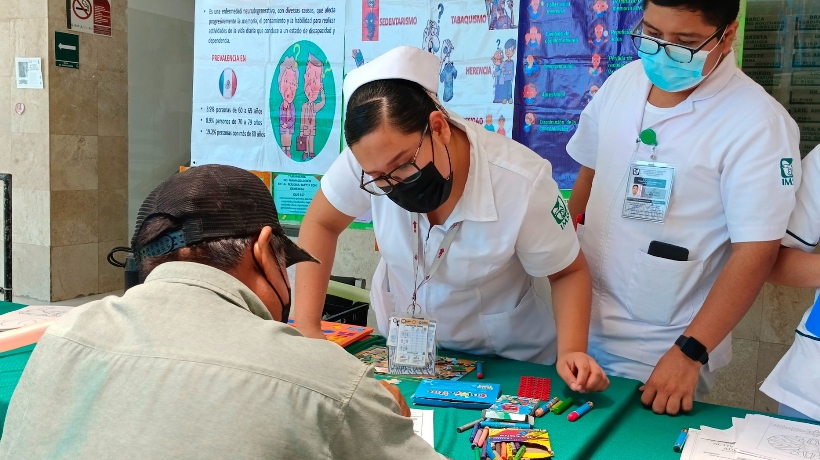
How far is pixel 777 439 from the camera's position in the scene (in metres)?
1.40

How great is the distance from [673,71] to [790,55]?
132 cm

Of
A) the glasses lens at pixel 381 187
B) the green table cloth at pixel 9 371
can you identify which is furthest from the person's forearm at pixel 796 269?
the green table cloth at pixel 9 371

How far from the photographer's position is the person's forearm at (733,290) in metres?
1.66

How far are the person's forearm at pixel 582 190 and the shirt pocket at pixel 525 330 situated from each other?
368 millimetres

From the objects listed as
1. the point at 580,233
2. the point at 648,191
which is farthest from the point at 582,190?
the point at 648,191

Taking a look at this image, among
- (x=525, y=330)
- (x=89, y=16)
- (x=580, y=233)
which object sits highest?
(x=89, y=16)

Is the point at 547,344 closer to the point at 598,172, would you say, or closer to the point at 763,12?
the point at 598,172

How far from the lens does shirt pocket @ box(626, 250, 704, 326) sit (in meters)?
1.79

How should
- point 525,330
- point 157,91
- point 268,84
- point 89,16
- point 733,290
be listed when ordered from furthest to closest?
point 157,91, point 89,16, point 268,84, point 525,330, point 733,290

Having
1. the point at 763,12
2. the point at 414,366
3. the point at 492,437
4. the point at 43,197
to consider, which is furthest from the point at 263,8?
the point at 492,437

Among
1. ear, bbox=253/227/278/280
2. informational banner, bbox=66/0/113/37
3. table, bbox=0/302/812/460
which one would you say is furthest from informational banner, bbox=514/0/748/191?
informational banner, bbox=66/0/113/37

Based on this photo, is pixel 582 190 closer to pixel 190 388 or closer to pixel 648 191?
pixel 648 191

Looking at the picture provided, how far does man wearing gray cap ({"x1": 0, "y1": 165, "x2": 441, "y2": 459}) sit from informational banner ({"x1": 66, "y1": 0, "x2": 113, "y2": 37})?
390cm

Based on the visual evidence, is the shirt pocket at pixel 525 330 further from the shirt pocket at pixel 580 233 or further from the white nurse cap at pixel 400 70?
the white nurse cap at pixel 400 70
